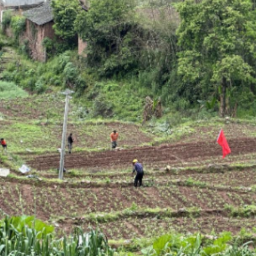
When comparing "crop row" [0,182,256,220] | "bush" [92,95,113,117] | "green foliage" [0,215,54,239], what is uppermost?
"green foliage" [0,215,54,239]

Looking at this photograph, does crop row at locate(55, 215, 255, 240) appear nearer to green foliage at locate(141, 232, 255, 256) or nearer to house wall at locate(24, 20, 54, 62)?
green foliage at locate(141, 232, 255, 256)

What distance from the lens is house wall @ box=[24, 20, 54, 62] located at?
44.6 metres

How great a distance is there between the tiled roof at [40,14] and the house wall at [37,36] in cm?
37

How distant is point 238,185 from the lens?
22.4 meters

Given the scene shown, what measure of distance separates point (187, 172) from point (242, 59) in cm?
969

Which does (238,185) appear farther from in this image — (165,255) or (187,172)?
(165,255)

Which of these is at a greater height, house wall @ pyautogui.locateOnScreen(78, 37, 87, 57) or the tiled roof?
the tiled roof

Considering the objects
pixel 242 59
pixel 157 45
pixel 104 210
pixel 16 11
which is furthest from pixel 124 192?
pixel 16 11

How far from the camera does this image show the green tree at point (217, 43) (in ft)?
104

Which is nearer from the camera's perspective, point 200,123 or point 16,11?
point 200,123

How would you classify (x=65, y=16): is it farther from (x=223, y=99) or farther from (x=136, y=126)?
(x=223, y=99)

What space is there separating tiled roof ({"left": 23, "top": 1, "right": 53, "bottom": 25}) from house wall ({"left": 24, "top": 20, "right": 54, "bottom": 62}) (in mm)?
374

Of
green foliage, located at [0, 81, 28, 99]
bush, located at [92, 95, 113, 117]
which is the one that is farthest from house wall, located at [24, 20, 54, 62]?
bush, located at [92, 95, 113, 117]

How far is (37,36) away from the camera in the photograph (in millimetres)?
45531
